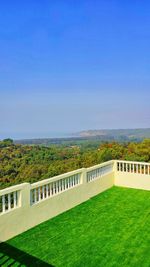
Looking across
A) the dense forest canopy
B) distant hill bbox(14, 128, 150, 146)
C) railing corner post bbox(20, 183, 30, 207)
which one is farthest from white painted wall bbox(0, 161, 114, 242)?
distant hill bbox(14, 128, 150, 146)

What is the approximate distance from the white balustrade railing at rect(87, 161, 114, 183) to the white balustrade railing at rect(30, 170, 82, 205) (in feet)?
1.69

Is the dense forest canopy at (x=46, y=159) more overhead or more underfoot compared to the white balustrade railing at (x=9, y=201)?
more underfoot

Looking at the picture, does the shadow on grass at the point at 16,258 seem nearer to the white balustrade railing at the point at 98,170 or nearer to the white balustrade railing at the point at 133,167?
the white balustrade railing at the point at 98,170

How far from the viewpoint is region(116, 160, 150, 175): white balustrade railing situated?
7258 millimetres

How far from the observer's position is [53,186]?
485 centimetres

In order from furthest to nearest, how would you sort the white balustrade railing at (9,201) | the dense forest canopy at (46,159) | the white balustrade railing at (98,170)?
the dense forest canopy at (46,159)
the white balustrade railing at (98,170)
the white balustrade railing at (9,201)

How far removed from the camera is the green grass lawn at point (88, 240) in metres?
3.22

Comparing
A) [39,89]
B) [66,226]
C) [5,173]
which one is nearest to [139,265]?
[66,226]

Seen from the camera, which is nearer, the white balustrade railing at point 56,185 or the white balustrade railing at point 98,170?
the white balustrade railing at point 56,185

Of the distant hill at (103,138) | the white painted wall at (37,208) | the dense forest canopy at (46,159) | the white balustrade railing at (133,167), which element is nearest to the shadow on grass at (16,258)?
the white painted wall at (37,208)

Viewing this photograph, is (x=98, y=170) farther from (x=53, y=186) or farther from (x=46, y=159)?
(x=46, y=159)

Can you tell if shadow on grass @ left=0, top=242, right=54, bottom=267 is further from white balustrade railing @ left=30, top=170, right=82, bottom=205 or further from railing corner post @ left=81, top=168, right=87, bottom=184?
railing corner post @ left=81, top=168, right=87, bottom=184

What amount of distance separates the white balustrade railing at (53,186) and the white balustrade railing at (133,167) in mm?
2209

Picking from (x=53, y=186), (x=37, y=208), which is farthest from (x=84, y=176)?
(x=37, y=208)
